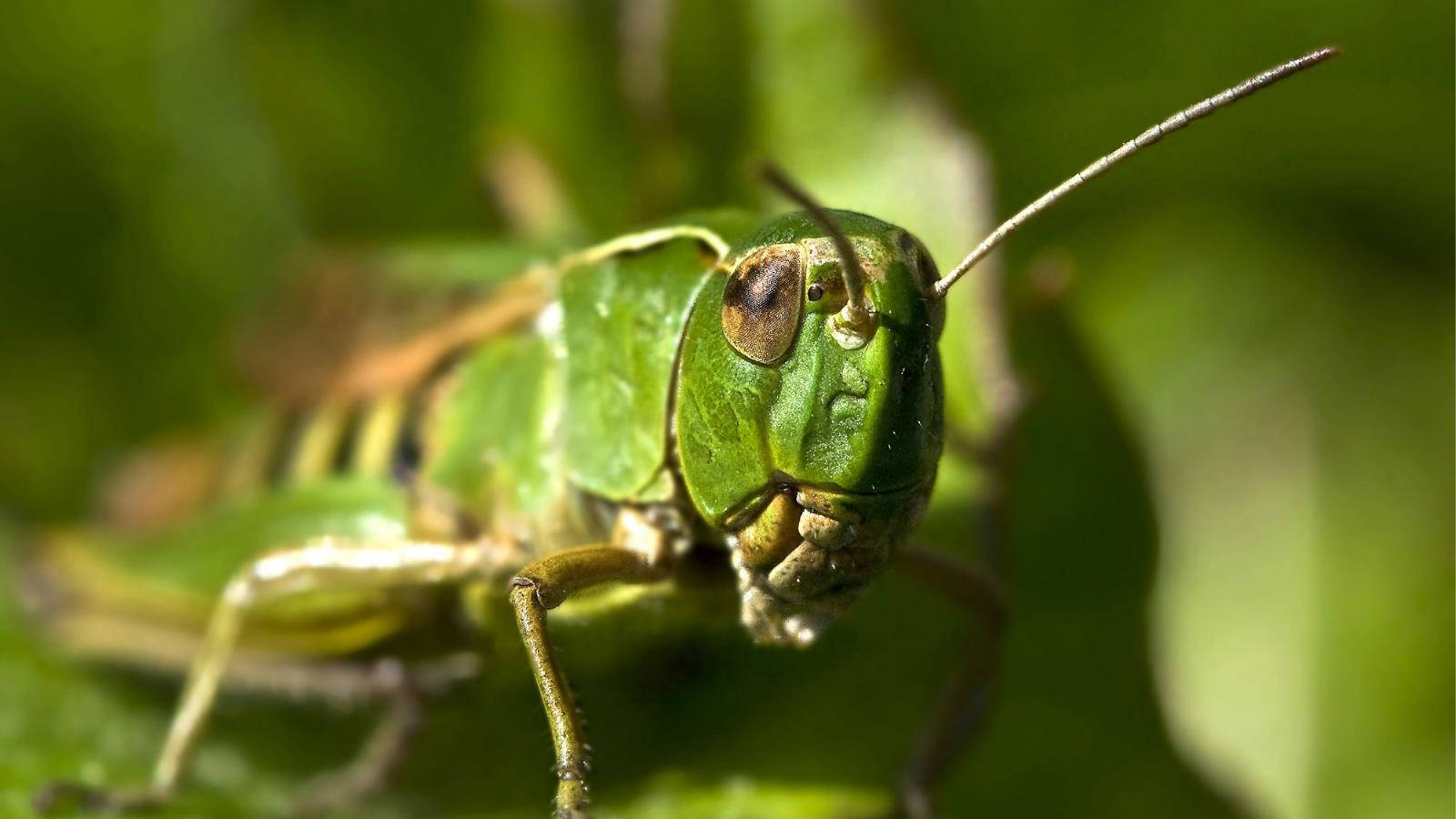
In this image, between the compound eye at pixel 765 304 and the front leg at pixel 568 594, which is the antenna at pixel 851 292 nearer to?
the compound eye at pixel 765 304

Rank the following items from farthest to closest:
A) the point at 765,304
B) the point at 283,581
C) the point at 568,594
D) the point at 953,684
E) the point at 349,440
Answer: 1. the point at 349,440
2. the point at 283,581
3. the point at 953,684
4. the point at 568,594
5. the point at 765,304

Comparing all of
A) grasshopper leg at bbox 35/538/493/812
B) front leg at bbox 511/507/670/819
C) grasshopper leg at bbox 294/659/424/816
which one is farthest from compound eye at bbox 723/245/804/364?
grasshopper leg at bbox 294/659/424/816

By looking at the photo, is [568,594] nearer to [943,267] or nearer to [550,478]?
[550,478]

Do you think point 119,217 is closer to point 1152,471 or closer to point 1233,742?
point 1152,471

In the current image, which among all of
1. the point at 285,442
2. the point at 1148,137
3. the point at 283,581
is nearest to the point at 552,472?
the point at 283,581

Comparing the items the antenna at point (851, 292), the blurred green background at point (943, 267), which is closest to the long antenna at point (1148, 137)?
the antenna at point (851, 292)

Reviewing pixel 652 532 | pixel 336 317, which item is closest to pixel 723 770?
pixel 652 532
